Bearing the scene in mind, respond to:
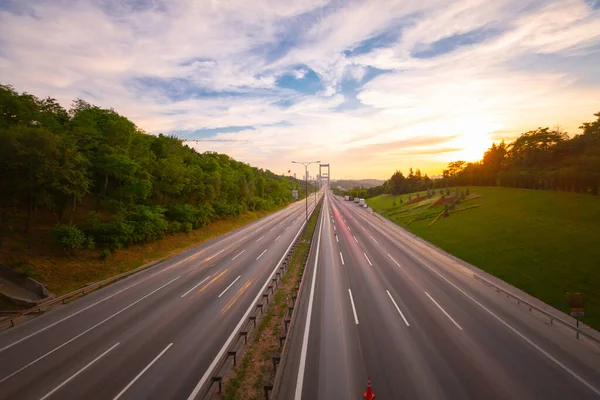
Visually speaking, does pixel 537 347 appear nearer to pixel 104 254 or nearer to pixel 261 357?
pixel 261 357

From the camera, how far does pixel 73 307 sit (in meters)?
17.2

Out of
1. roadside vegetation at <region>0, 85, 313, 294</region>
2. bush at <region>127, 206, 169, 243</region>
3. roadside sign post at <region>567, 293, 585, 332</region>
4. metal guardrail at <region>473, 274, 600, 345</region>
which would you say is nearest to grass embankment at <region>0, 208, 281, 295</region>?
roadside vegetation at <region>0, 85, 313, 294</region>

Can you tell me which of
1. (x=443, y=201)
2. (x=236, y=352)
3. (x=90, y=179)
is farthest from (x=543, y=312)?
(x=443, y=201)

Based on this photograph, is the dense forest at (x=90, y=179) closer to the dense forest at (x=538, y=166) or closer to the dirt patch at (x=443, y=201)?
the dirt patch at (x=443, y=201)

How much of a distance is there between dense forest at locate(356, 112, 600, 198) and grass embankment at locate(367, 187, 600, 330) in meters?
4.30

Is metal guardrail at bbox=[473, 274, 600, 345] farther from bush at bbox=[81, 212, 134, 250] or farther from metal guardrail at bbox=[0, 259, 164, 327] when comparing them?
bush at bbox=[81, 212, 134, 250]

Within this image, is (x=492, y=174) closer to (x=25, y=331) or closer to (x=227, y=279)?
(x=227, y=279)

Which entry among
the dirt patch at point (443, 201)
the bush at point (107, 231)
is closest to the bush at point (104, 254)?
the bush at point (107, 231)

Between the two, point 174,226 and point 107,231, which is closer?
point 107,231

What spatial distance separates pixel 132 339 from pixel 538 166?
3317 inches

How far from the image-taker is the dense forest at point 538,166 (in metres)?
46.2

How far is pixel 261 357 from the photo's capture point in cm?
1177

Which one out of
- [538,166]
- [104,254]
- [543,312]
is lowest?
Result: [543,312]

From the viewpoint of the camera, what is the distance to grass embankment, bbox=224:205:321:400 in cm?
979
